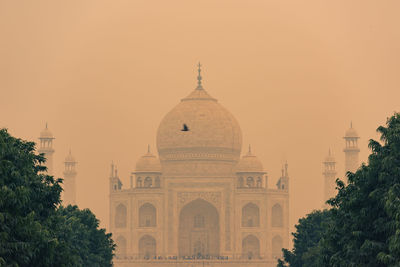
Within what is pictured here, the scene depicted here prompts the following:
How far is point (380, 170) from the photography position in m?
26.0

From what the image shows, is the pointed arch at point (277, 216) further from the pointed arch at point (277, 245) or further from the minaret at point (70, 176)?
the minaret at point (70, 176)

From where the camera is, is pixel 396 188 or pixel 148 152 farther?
pixel 148 152

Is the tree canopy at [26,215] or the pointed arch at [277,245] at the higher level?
the pointed arch at [277,245]

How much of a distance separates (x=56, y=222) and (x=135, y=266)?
51.0m

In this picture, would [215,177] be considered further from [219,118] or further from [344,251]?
[344,251]

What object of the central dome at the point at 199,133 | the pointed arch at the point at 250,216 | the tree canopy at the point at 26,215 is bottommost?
the tree canopy at the point at 26,215

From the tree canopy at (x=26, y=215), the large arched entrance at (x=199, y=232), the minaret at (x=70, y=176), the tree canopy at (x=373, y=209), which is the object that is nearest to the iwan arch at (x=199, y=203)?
the large arched entrance at (x=199, y=232)

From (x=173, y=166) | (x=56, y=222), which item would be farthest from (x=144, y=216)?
(x=56, y=222)

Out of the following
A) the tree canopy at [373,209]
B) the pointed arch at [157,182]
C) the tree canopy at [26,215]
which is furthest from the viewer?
the pointed arch at [157,182]

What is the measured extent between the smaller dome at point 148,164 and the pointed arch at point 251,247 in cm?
790

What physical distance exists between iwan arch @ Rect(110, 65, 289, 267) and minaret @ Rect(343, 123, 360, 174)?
4.34m

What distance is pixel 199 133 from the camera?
83.6 metres

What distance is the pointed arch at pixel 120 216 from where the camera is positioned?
82000 mm

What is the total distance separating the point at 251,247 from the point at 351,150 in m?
9.50
